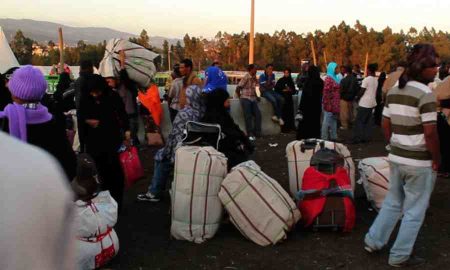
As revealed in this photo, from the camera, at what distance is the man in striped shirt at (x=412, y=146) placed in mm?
4445

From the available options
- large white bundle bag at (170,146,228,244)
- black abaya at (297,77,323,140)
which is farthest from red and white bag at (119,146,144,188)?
black abaya at (297,77,323,140)

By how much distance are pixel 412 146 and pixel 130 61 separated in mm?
5809

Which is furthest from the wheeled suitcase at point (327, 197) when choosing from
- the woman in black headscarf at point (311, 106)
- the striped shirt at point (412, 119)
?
the woman in black headscarf at point (311, 106)

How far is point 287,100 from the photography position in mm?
14273

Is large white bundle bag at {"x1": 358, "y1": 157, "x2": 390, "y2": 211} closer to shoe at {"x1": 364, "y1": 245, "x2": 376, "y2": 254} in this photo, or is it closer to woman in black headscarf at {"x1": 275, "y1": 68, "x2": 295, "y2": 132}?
shoe at {"x1": 364, "y1": 245, "x2": 376, "y2": 254}

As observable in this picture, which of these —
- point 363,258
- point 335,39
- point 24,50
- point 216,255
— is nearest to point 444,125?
point 363,258

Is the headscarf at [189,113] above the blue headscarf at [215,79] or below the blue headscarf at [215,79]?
below

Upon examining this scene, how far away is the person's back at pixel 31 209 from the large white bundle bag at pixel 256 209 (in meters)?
4.30

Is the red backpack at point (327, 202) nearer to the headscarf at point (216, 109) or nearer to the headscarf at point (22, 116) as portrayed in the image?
the headscarf at point (216, 109)

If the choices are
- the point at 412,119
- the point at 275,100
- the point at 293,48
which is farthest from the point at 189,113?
the point at 293,48

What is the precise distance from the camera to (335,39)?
6300cm

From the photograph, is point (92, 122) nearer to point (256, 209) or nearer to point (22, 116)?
point (256, 209)

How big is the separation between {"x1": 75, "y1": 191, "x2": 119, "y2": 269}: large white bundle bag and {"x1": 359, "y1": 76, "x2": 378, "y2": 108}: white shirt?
26.7ft

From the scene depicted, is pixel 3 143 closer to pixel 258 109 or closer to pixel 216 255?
pixel 216 255
